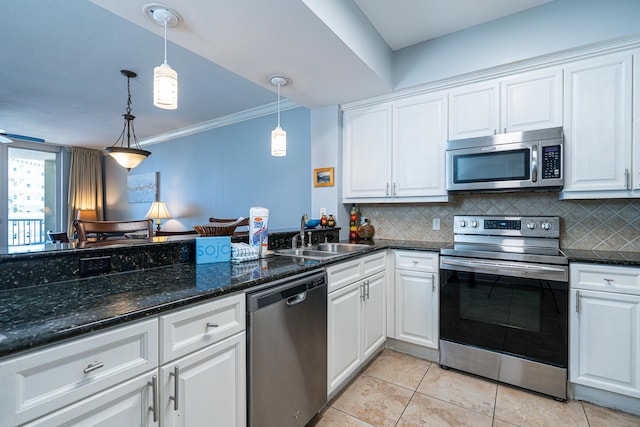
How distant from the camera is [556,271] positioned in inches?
72.4

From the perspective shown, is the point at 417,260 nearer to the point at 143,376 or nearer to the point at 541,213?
the point at 541,213

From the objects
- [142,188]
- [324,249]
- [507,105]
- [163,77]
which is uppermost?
[507,105]

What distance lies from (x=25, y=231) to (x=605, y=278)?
8.24 metres

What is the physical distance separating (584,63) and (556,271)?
4.67 feet

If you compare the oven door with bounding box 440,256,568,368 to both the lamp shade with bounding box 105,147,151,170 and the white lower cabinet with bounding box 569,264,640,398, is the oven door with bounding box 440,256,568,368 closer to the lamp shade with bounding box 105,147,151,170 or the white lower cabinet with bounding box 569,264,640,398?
the white lower cabinet with bounding box 569,264,640,398

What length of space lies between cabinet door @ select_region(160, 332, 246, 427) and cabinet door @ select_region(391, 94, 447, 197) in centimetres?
197

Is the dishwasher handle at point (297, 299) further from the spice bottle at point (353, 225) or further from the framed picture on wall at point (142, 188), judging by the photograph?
the framed picture on wall at point (142, 188)

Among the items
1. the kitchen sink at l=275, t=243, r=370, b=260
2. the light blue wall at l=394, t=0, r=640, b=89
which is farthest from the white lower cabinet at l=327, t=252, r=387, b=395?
the light blue wall at l=394, t=0, r=640, b=89

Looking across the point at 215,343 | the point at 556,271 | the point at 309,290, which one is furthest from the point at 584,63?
the point at 215,343

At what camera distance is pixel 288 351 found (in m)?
1.40

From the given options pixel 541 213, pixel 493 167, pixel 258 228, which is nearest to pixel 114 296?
pixel 258 228

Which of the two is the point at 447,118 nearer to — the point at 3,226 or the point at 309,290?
the point at 309,290

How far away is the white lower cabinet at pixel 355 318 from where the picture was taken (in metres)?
1.78

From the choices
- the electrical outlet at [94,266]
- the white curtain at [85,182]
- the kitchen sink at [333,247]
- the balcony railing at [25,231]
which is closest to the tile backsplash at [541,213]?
the kitchen sink at [333,247]
